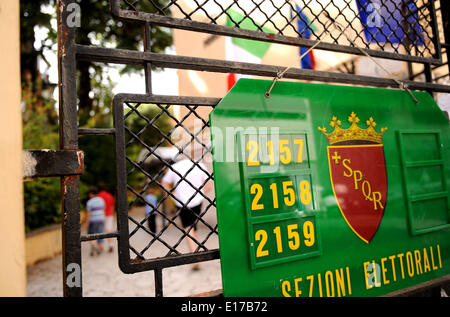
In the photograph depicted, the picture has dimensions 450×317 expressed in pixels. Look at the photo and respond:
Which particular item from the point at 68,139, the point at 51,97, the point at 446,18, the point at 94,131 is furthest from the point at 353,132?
the point at 51,97

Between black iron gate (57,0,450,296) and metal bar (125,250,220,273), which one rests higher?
black iron gate (57,0,450,296)

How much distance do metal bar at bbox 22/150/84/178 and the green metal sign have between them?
0.60 meters

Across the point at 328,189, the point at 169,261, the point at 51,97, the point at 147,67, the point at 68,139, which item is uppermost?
the point at 51,97

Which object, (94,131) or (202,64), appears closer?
(94,131)

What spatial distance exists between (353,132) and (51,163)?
1570 mm

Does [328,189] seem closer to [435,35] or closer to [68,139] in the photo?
[68,139]

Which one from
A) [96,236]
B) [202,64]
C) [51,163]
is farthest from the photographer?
[202,64]

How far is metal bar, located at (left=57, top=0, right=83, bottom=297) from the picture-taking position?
1247mm

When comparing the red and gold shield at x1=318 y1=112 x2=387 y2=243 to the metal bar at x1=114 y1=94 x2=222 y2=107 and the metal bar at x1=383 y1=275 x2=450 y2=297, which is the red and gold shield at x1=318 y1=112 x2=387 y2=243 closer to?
the metal bar at x1=383 y1=275 x2=450 y2=297

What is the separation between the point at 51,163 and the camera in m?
1.20

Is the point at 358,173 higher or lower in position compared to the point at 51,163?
lower

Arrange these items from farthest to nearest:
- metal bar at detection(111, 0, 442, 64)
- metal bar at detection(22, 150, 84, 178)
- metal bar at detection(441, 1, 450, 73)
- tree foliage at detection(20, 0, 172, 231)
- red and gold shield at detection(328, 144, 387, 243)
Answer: tree foliage at detection(20, 0, 172, 231) → metal bar at detection(441, 1, 450, 73) → red and gold shield at detection(328, 144, 387, 243) → metal bar at detection(111, 0, 442, 64) → metal bar at detection(22, 150, 84, 178)

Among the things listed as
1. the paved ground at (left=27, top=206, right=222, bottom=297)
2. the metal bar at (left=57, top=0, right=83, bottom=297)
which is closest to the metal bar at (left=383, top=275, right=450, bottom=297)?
the metal bar at (left=57, top=0, right=83, bottom=297)

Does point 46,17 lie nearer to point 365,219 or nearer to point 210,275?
point 210,275
